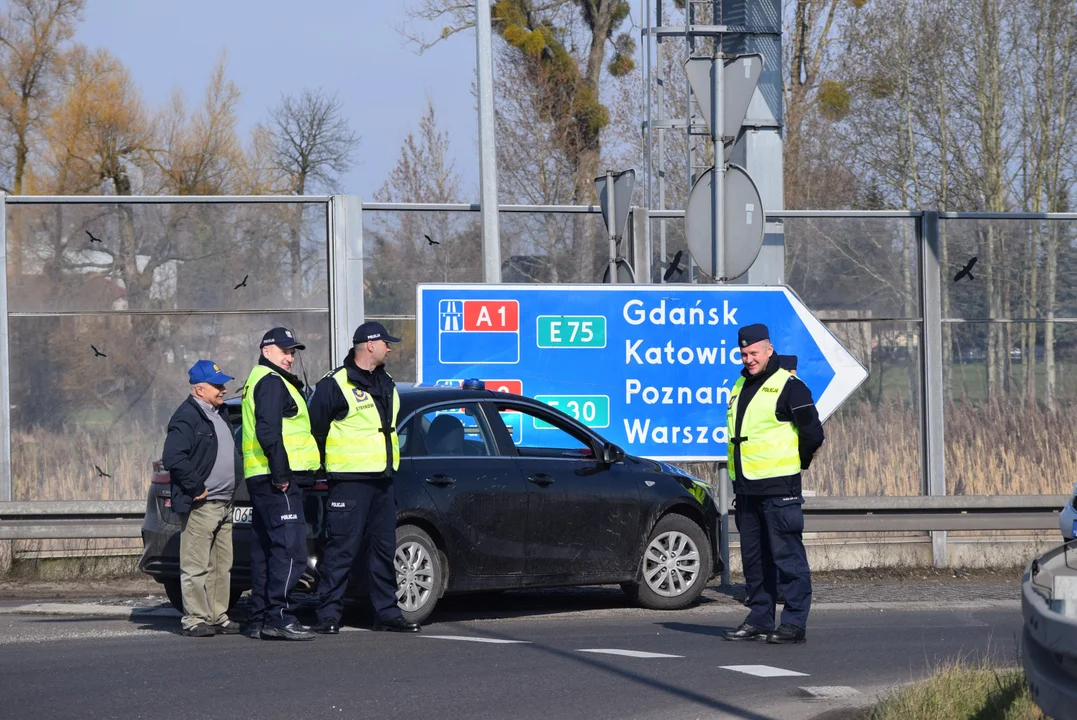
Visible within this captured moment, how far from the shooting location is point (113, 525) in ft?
39.6

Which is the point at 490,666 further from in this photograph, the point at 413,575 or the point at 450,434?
the point at 450,434

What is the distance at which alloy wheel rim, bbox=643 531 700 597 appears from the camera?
34.7ft

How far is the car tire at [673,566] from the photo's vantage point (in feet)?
34.7

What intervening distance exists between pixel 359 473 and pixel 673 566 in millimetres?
2785

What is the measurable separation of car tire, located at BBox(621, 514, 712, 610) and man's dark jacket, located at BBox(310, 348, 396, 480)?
7.90 ft

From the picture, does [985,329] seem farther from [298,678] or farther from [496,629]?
[298,678]

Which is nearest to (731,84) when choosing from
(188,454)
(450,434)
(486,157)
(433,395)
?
(486,157)

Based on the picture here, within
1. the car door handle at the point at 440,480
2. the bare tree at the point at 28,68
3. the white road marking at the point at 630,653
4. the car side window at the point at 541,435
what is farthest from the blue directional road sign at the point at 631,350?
the bare tree at the point at 28,68

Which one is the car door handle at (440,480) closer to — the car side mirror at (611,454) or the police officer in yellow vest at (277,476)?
the police officer in yellow vest at (277,476)

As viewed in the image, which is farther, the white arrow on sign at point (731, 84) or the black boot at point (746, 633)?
the white arrow on sign at point (731, 84)

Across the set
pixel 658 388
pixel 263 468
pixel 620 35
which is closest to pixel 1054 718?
pixel 263 468

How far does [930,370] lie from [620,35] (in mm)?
18776

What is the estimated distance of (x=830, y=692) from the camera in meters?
7.25

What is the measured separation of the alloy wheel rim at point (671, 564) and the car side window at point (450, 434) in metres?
1.50
